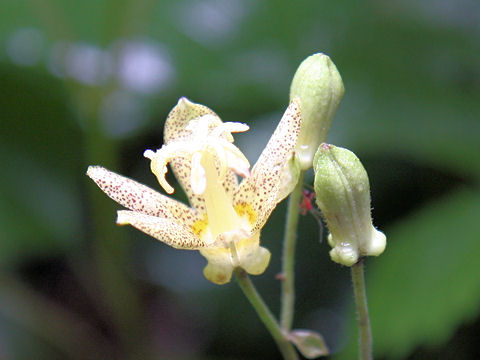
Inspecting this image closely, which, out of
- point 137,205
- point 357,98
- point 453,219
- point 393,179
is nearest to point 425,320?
point 453,219

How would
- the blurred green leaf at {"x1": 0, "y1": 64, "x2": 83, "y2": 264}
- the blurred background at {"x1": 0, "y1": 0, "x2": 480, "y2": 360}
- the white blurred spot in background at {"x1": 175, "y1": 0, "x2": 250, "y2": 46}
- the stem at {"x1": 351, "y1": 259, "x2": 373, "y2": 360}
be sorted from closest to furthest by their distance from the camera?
the stem at {"x1": 351, "y1": 259, "x2": 373, "y2": 360} → the blurred background at {"x1": 0, "y1": 0, "x2": 480, "y2": 360} → the blurred green leaf at {"x1": 0, "y1": 64, "x2": 83, "y2": 264} → the white blurred spot in background at {"x1": 175, "y1": 0, "x2": 250, "y2": 46}

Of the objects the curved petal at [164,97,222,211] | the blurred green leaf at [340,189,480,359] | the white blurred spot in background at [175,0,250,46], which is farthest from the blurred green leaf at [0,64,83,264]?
the curved petal at [164,97,222,211]

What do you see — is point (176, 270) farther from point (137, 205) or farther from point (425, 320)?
point (137, 205)

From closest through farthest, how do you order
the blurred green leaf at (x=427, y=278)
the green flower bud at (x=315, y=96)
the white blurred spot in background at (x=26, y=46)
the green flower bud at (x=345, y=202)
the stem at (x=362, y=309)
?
the green flower bud at (x=345, y=202) → the stem at (x=362, y=309) → the green flower bud at (x=315, y=96) → the blurred green leaf at (x=427, y=278) → the white blurred spot in background at (x=26, y=46)

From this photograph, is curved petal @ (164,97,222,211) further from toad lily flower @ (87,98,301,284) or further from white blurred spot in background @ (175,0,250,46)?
white blurred spot in background @ (175,0,250,46)

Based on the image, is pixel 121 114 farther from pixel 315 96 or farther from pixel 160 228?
pixel 160 228

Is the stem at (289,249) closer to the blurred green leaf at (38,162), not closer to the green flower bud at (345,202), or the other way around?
the green flower bud at (345,202)

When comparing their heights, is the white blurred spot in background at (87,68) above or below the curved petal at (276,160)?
above

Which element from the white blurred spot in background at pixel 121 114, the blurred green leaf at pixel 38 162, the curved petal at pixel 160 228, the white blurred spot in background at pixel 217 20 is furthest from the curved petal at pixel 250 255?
the white blurred spot in background at pixel 217 20
